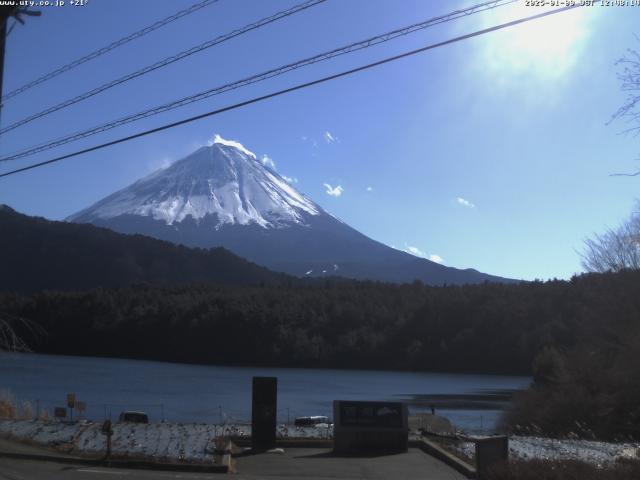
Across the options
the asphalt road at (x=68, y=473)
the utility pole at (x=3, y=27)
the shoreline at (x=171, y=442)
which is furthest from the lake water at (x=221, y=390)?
the utility pole at (x=3, y=27)

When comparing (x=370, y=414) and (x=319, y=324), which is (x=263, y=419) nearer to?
(x=370, y=414)

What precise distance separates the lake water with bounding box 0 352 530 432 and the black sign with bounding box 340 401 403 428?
19.7m

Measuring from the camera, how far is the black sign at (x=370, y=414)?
17188mm

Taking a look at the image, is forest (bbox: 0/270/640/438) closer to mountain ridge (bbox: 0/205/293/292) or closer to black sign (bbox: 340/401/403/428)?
mountain ridge (bbox: 0/205/293/292)

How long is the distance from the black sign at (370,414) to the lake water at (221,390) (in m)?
19.7

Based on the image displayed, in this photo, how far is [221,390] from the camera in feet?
216

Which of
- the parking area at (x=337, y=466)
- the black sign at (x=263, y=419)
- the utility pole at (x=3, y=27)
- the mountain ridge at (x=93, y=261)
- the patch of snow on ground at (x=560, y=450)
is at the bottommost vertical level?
the parking area at (x=337, y=466)

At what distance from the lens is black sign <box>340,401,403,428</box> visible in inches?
677

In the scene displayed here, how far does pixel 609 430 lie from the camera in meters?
25.9

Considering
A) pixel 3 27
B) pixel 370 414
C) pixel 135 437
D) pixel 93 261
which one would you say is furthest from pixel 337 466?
pixel 93 261

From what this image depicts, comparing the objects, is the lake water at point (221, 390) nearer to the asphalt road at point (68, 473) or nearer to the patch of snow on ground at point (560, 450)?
the patch of snow on ground at point (560, 450)

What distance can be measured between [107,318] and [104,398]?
6608 centimetres

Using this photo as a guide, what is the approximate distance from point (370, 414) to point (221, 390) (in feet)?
164

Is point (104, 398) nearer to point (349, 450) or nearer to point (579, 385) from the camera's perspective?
point (579, 385)
